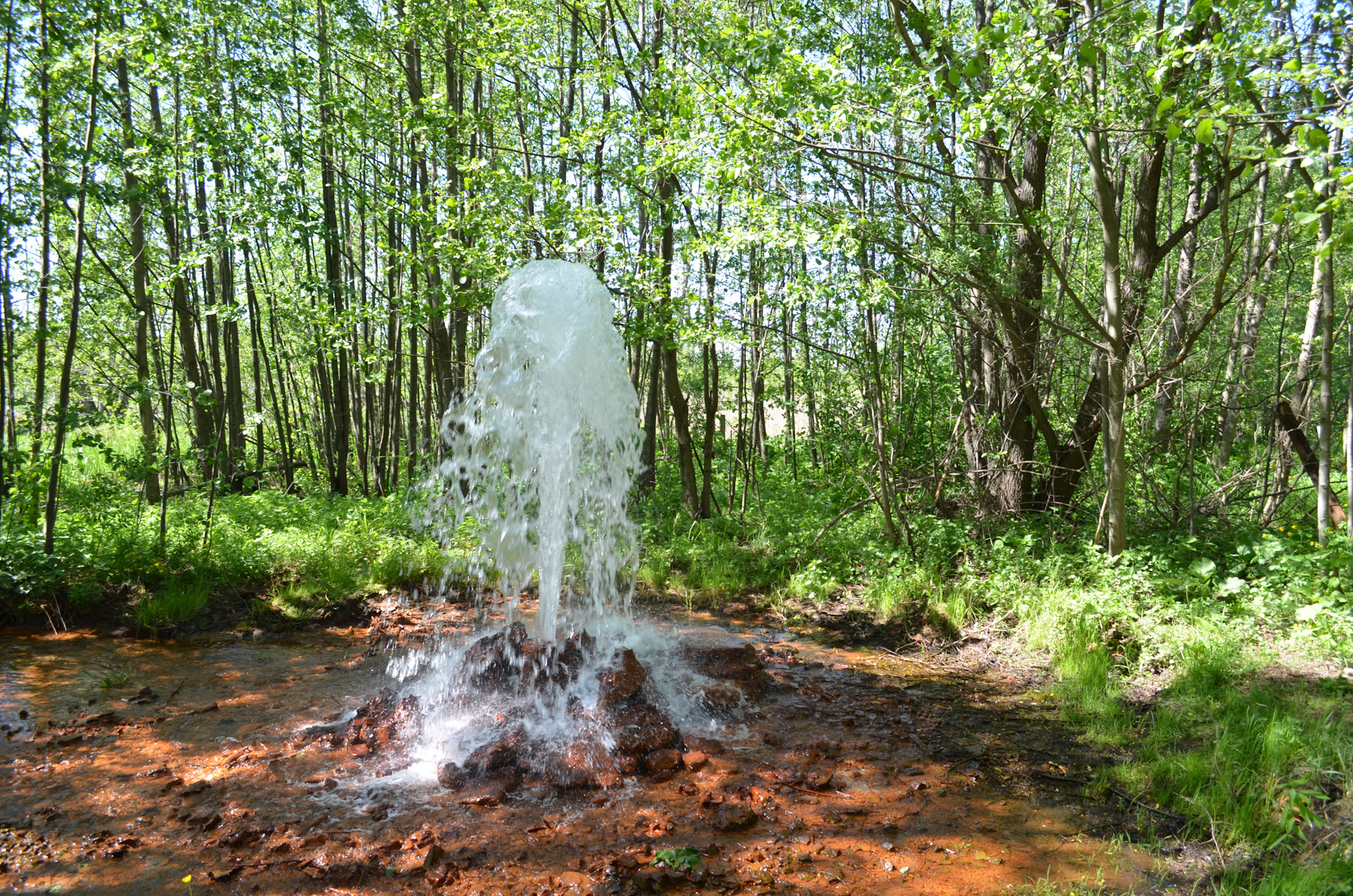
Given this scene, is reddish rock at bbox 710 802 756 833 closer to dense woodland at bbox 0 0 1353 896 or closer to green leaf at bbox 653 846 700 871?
green leaf at bbox 653 846 700 871

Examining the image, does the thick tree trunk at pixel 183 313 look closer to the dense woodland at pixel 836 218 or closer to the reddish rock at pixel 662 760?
the dense woodland at pixel 836 218

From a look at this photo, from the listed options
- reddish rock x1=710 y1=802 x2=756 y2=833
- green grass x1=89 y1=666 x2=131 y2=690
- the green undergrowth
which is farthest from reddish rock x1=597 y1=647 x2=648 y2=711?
the green undergrowth

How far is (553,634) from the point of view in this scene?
5.49 m

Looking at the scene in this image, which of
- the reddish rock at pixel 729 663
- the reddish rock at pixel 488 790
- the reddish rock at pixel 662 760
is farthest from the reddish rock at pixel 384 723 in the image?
the reddish rock at pixel 729 663

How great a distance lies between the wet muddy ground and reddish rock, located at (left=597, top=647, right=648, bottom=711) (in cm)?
55

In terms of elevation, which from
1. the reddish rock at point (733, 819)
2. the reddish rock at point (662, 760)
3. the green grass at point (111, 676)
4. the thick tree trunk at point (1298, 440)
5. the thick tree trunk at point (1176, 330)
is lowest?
the reddish rock at point (733, 819)

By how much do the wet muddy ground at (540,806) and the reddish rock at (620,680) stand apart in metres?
0.55

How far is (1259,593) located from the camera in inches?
209

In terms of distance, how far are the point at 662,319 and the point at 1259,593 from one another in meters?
5.90

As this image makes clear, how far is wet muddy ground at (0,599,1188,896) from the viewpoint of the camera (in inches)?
125

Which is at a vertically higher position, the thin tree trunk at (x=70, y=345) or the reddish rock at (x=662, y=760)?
the thin tree trunk at (x=70, y=345)

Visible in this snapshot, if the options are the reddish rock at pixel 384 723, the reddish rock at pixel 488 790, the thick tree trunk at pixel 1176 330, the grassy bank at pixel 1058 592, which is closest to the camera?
the grassy bank at pixel 1058 592

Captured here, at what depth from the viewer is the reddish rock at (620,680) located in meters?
4.70

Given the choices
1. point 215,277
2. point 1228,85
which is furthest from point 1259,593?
point 215,277
